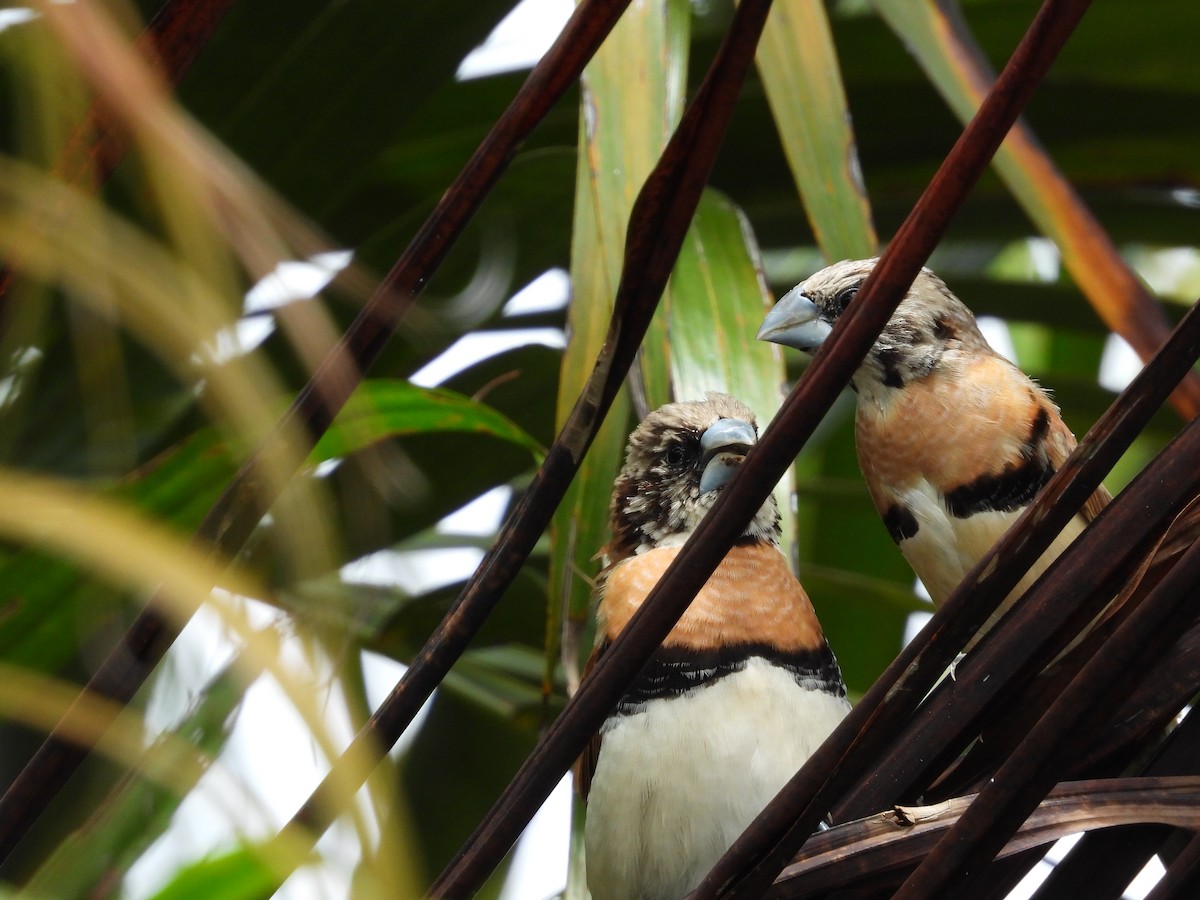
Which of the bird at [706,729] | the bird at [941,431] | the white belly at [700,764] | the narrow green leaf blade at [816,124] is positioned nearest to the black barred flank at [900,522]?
the bird at [941,431]

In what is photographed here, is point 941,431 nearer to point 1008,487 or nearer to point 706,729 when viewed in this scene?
point 1008,487

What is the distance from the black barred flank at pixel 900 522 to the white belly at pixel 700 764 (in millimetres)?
284

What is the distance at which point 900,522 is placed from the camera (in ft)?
6.88

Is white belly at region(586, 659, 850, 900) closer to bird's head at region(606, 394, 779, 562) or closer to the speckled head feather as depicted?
bird's head at region(606, 394, 779, 562)

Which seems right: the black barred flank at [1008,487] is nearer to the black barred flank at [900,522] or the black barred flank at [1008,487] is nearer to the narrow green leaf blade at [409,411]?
the black barred flank at [900,522]

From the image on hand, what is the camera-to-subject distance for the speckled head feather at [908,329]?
2.27 metres

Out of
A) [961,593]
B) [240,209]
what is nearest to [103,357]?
[240,209]

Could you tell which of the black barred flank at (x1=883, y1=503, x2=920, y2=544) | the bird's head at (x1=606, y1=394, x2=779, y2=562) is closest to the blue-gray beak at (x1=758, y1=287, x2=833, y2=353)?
the bird's head at (x1=606, y1=394, x2=779, y2=562)

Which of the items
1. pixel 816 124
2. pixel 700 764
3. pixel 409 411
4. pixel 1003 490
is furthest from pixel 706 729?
pixel 816 124

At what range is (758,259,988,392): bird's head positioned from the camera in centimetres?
227

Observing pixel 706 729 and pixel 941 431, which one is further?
pixel 941 431

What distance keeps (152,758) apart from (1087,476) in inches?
22.7

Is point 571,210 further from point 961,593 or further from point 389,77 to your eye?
point 961,593

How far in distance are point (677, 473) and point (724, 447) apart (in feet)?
0.67
